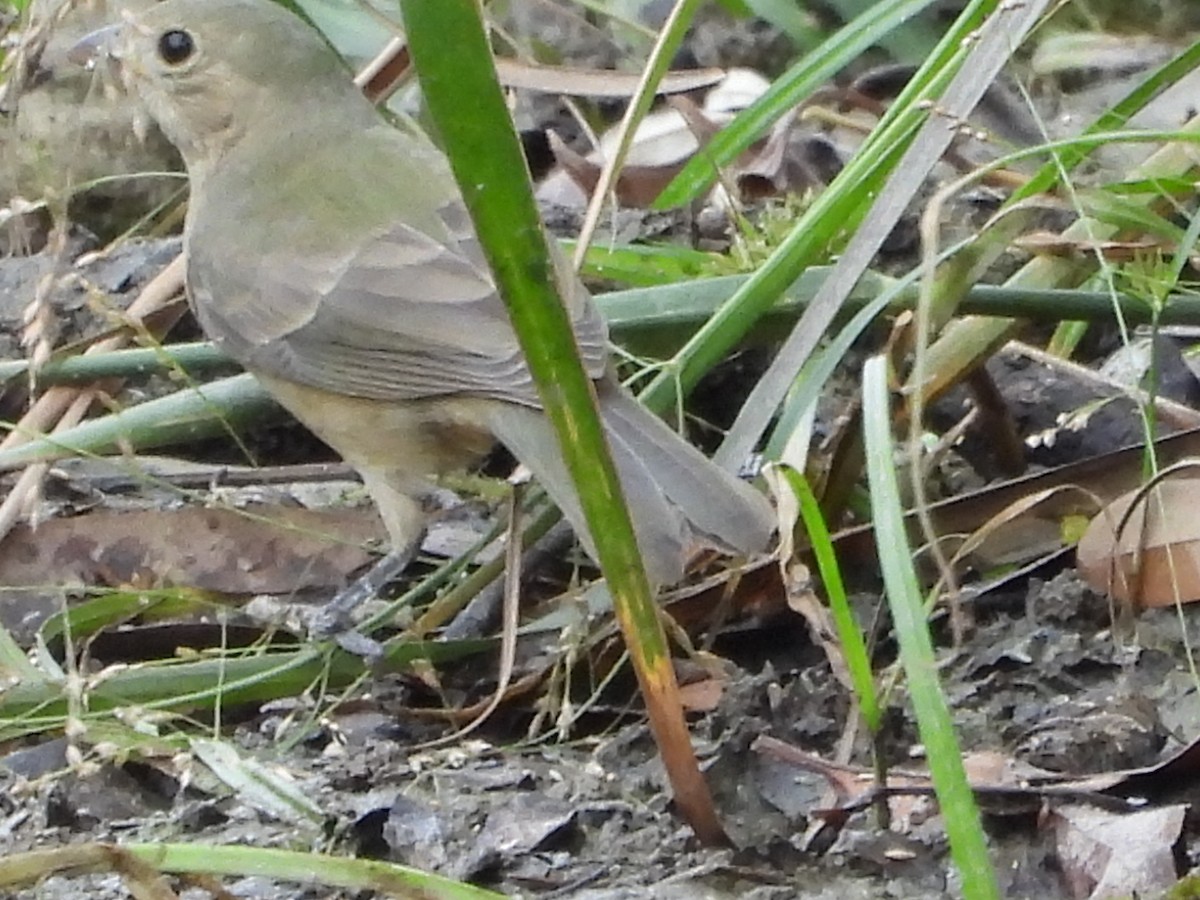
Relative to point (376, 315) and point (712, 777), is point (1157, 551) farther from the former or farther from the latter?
point (376, 315)

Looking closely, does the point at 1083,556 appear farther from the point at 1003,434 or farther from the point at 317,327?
the point at 317,327

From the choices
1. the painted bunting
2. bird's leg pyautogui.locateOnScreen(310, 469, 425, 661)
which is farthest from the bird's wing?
bird's leg pyautogui.locateOnScreen(310, 469, 425, 661)

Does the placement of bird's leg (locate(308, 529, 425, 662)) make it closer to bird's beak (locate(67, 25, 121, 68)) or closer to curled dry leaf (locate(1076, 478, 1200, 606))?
curled dry leaf (locate(1076, 478, 1200, 606))

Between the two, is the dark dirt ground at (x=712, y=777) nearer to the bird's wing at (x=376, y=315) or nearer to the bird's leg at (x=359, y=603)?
the bird's leg at (x=359, y=603)

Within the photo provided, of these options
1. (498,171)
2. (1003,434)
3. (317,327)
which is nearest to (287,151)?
(317,327)

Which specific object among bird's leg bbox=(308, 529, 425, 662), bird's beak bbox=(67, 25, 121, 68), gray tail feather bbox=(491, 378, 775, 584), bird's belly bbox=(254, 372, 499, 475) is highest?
bird's beak bbox=(67, 25, 121, 68)

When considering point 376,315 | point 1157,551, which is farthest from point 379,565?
point 1157,551

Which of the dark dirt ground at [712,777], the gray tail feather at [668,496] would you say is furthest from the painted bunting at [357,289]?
the dark dirt ground at [712,777]
